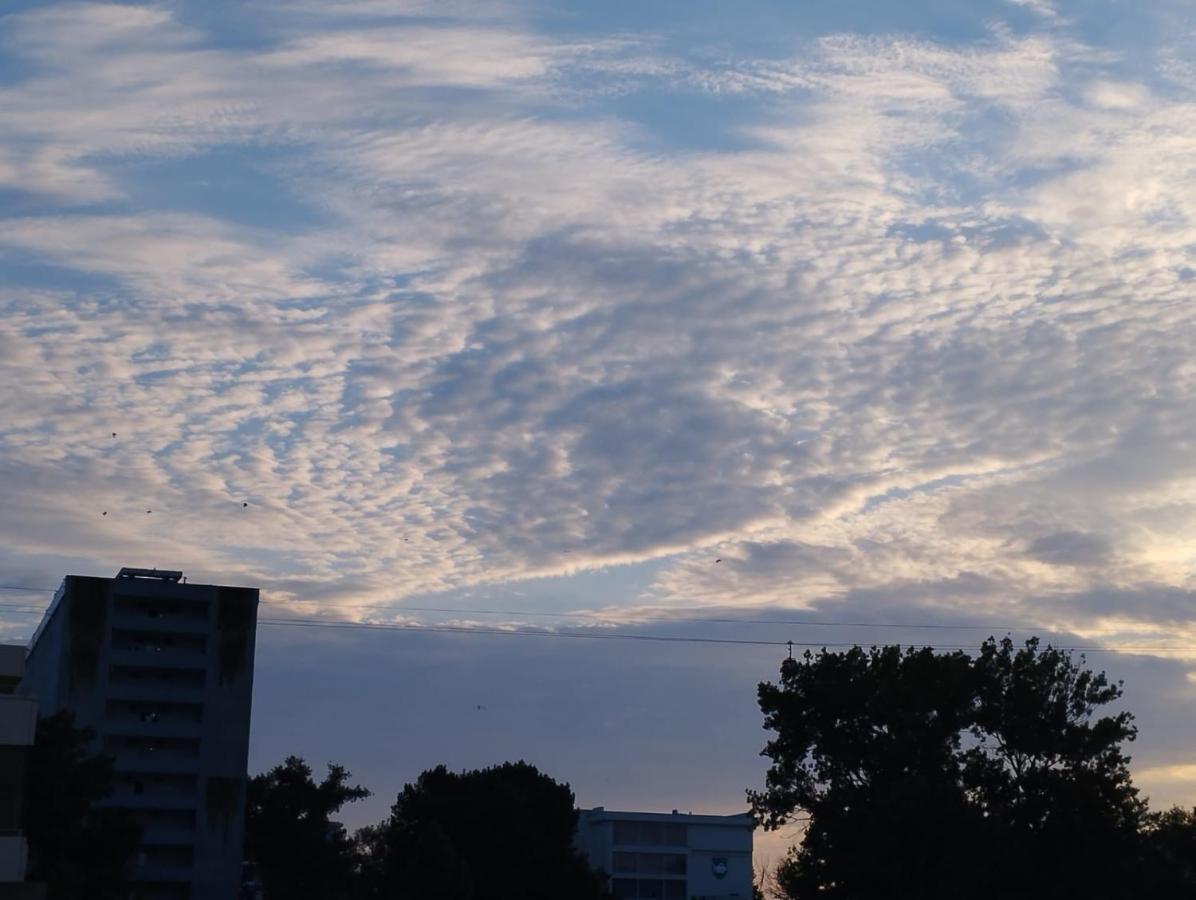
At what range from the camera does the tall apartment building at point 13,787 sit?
125 ft

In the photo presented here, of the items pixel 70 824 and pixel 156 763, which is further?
pixel 156 763

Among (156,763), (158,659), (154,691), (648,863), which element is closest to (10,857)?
(156,763)

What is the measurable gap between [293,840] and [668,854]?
53454mm

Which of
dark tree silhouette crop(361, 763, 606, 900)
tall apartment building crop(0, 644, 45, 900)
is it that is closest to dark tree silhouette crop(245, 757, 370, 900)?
dark tree silhouette crop(361, 763, 606, 900)

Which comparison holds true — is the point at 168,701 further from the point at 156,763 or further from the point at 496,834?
the point at 496,834

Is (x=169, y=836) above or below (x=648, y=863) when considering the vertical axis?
above

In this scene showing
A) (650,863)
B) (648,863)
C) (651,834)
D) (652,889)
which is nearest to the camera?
(652,889)

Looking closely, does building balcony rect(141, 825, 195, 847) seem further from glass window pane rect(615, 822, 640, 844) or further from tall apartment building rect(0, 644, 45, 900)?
tall apartment building rect(0, 644, 45, 900)

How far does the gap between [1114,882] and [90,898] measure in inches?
1633

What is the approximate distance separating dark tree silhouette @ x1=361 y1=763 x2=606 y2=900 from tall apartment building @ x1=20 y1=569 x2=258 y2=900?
1144 cm

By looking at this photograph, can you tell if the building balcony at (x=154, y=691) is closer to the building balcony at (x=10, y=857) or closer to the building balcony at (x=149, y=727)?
the building balcony at (x=149, y=727)

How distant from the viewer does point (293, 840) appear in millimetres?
110438

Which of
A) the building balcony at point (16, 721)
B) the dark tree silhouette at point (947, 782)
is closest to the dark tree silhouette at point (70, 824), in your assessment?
the building balcony at point (16, 721)

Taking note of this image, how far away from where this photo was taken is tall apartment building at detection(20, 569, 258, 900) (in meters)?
99.5
